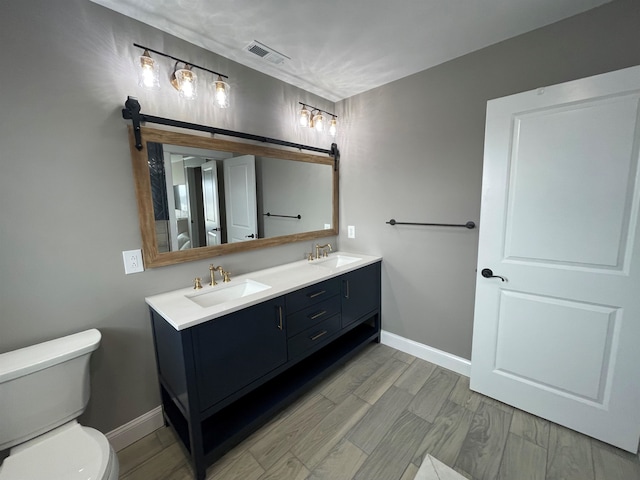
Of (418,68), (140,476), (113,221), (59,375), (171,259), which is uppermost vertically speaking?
(418,68)

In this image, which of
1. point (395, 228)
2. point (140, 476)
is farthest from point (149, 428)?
point (395, 228)

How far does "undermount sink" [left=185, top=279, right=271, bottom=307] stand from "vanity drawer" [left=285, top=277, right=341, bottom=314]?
190 mm

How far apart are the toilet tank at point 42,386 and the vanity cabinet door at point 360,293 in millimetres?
1555

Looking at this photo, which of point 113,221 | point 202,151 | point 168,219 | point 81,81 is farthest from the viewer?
point 202,151

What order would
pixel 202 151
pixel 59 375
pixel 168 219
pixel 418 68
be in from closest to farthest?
pixel 59 375 → pixel 168 219 → pixel 202 151 → pixel 418 68

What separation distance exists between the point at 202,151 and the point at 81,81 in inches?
24.8

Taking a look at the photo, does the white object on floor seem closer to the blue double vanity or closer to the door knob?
the blue double vanity

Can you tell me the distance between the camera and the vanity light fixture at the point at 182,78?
1.43 m

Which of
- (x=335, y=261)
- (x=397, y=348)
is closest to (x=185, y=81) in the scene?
(x=335, y=261)

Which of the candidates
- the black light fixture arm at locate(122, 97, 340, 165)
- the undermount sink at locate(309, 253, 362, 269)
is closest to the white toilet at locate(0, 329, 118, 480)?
the black light fixture arm at locate(122, 97, 340, 165)

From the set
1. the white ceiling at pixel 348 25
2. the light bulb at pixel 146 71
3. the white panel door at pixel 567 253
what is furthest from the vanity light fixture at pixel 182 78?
the white panel door at pixel 567 253

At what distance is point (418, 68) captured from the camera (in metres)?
2.06

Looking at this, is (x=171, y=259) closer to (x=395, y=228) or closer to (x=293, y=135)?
(x=293, y=135)

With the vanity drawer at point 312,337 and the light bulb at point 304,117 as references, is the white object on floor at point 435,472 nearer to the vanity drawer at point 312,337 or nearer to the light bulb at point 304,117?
the vanity drawer at point 312,337
